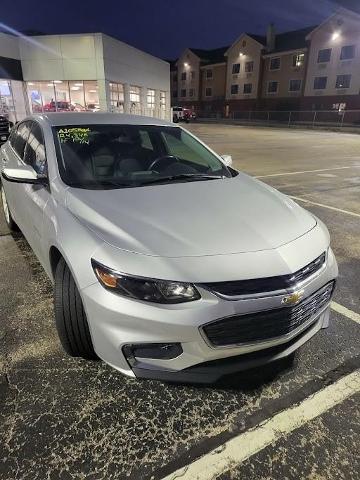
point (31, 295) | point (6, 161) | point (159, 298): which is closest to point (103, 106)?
point (6, 161)

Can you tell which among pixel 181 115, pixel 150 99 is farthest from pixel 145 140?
pixel 181 115

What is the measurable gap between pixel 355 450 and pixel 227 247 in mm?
1254

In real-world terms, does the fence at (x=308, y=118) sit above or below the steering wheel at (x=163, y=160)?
below

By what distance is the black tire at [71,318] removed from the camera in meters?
2.16

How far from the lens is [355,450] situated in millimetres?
1901

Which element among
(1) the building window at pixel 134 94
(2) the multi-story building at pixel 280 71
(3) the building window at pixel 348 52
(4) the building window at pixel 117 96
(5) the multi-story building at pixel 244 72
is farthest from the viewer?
(5) the multi-story building at pixel 244 72

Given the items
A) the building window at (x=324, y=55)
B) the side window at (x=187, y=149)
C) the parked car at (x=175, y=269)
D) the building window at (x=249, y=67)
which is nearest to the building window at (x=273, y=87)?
the building window at (x=249, y=67)

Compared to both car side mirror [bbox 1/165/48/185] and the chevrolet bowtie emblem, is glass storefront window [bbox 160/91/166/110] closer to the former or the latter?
car side mirror [bbox 1/165/48/185]

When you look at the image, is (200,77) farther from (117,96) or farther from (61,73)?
(61,73)

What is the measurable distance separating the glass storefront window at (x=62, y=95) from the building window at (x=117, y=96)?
4.30 feet

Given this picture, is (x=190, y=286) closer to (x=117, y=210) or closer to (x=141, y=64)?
(x=117, y=210)

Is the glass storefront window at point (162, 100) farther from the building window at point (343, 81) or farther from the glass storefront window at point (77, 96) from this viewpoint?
the building window at point (343, 81)

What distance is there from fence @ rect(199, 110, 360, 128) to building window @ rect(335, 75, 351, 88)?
13.7ft

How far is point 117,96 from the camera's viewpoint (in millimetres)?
26922
